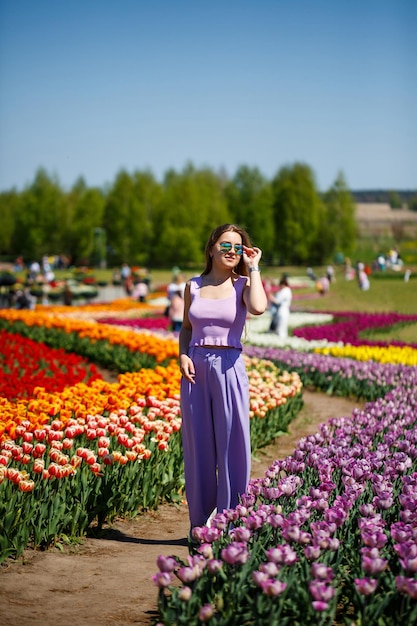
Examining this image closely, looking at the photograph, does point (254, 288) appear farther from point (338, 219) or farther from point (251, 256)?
point (338, 219)

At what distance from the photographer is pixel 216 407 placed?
4789 mm

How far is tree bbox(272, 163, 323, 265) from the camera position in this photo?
5091 centimetres

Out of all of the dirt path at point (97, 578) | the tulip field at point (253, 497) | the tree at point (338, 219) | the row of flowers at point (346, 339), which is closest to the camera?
the tulip field at point (253, 497)

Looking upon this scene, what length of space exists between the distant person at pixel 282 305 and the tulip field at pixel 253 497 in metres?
6.29

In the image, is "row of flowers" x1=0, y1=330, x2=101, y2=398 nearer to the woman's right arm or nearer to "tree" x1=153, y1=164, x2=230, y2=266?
the woman's right arm

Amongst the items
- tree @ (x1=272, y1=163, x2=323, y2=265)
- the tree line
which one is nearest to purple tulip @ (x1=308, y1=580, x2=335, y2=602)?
the tree line

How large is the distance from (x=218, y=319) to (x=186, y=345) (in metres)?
0.32

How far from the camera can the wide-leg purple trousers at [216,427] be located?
4.79 meters

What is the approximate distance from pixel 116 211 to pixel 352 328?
4184 centimetres

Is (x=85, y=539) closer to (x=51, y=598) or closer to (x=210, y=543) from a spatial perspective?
(x=51, y=598)

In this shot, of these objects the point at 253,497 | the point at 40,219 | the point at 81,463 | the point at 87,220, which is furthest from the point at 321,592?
the point at 40,219

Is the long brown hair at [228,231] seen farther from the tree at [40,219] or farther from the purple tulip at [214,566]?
the tree at [40,219]

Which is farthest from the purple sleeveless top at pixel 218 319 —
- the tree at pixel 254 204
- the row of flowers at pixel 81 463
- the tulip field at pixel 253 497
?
the tree at pixel 254 204

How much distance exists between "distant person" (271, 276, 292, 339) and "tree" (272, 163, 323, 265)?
3377cm
